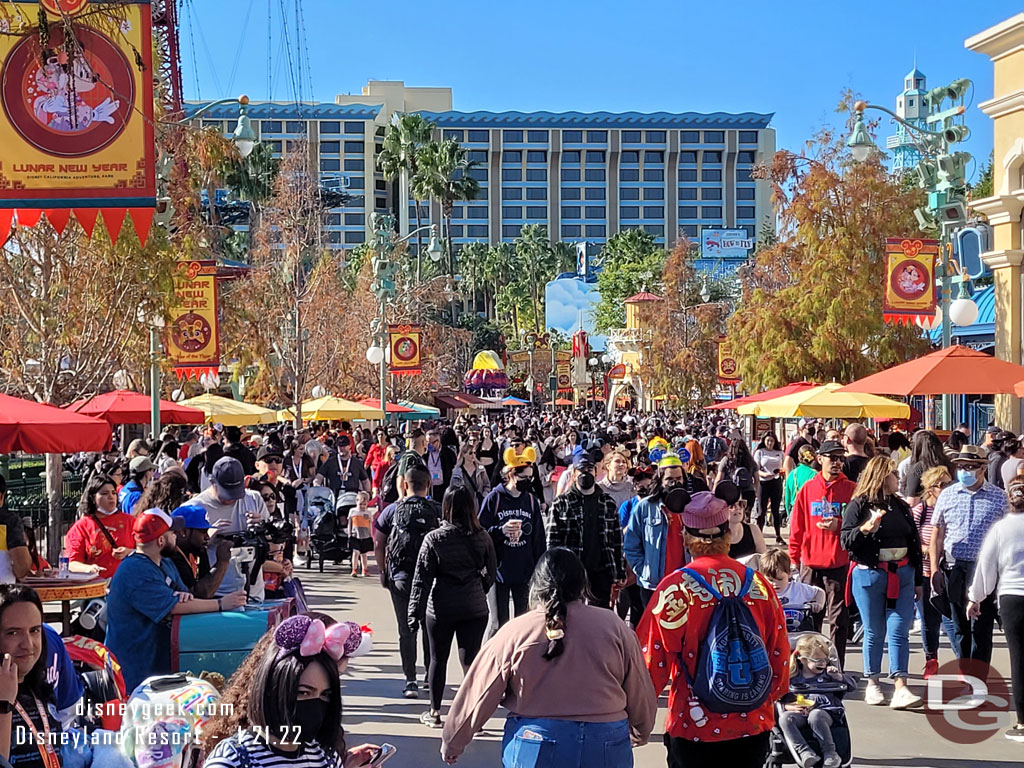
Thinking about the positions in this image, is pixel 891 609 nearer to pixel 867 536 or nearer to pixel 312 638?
pixel 867 536

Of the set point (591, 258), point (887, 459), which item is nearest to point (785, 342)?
point (887, 459)

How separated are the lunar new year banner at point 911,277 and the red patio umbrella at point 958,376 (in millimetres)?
6830

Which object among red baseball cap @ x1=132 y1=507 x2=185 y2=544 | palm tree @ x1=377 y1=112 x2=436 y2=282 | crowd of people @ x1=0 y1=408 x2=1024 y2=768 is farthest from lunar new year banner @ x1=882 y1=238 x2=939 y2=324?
palm tree @ x1=377 y1=112 x2=436 y2=282

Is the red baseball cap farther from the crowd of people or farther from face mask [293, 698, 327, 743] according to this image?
face mask [293, 698, 327, 743]

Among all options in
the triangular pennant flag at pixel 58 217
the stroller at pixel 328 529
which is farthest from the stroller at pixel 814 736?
the stroller at pixel 328 529

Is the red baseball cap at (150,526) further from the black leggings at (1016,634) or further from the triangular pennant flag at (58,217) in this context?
the triangular pennant flag at (58,217)

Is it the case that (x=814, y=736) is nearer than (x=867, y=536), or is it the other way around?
(x=814, y=736)

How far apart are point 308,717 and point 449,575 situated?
4.67m

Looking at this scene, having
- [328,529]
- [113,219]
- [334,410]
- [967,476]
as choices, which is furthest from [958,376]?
[334,410]

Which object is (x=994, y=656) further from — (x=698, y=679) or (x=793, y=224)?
(x=793, y=224)

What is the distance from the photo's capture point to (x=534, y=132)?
150 metres

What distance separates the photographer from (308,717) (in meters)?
3.53

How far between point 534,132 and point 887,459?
14510 centimetres

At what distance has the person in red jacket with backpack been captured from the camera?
4.88 m
